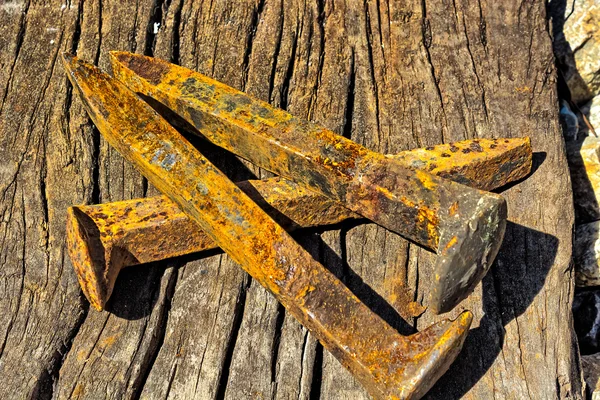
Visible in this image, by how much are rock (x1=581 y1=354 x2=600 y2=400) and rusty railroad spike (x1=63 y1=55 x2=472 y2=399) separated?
1067mm

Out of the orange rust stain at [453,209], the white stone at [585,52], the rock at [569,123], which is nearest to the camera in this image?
the orange rust stain at [453,209]

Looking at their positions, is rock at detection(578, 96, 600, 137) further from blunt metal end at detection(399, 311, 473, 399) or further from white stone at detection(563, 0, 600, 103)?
blunt metal end at detection(399, 311, 473, 399)

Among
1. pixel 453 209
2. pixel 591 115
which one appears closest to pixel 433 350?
pixel 453 209

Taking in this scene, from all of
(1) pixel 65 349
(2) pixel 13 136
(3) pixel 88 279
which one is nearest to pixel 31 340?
(1) pixel 65 349

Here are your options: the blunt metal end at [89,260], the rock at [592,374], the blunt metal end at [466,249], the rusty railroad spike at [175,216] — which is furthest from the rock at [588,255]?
the blunt metal end at [89,260]

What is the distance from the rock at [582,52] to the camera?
12.5 feet

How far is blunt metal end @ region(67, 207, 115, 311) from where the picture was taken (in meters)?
2.14

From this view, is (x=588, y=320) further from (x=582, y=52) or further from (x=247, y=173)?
(x=247, y=173)

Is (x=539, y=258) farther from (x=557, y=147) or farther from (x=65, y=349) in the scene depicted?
(x=65, y=349)

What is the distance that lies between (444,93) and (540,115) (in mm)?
477

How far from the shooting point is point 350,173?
218cm

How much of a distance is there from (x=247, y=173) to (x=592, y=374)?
1.83 metres

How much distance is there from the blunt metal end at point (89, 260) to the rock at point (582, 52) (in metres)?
3.10

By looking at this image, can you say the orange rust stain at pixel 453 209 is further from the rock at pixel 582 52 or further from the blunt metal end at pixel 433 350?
the rock at pixel 582 52
